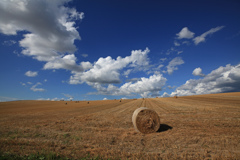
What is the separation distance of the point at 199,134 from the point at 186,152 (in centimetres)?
337

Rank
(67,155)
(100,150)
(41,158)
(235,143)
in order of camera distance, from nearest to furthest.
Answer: (41,158)
(67,155)
(100,150)
(235,143)

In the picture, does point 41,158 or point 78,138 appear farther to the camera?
point 78,138

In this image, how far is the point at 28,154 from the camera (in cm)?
600

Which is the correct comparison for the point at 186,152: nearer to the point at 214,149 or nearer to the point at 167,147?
the point at 167,147

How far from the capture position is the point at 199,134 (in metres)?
8.42

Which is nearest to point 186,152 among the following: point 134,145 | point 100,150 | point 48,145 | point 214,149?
point 214,149

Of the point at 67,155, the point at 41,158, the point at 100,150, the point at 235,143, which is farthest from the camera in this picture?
the point at 235,143

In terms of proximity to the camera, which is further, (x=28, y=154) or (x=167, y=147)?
(x=167, y=147)

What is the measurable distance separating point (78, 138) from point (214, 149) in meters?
7.77

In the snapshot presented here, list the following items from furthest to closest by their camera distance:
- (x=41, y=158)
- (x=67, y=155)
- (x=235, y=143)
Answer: (x=235, y=143) → (x=67, y=155) → (x=41, y=158)

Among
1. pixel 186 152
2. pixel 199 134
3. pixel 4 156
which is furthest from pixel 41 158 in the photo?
pixel 199 134

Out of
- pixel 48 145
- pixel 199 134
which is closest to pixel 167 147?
pixel 199 134

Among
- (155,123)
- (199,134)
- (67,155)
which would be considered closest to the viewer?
(67,155)

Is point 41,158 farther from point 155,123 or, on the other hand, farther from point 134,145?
point 155,123
